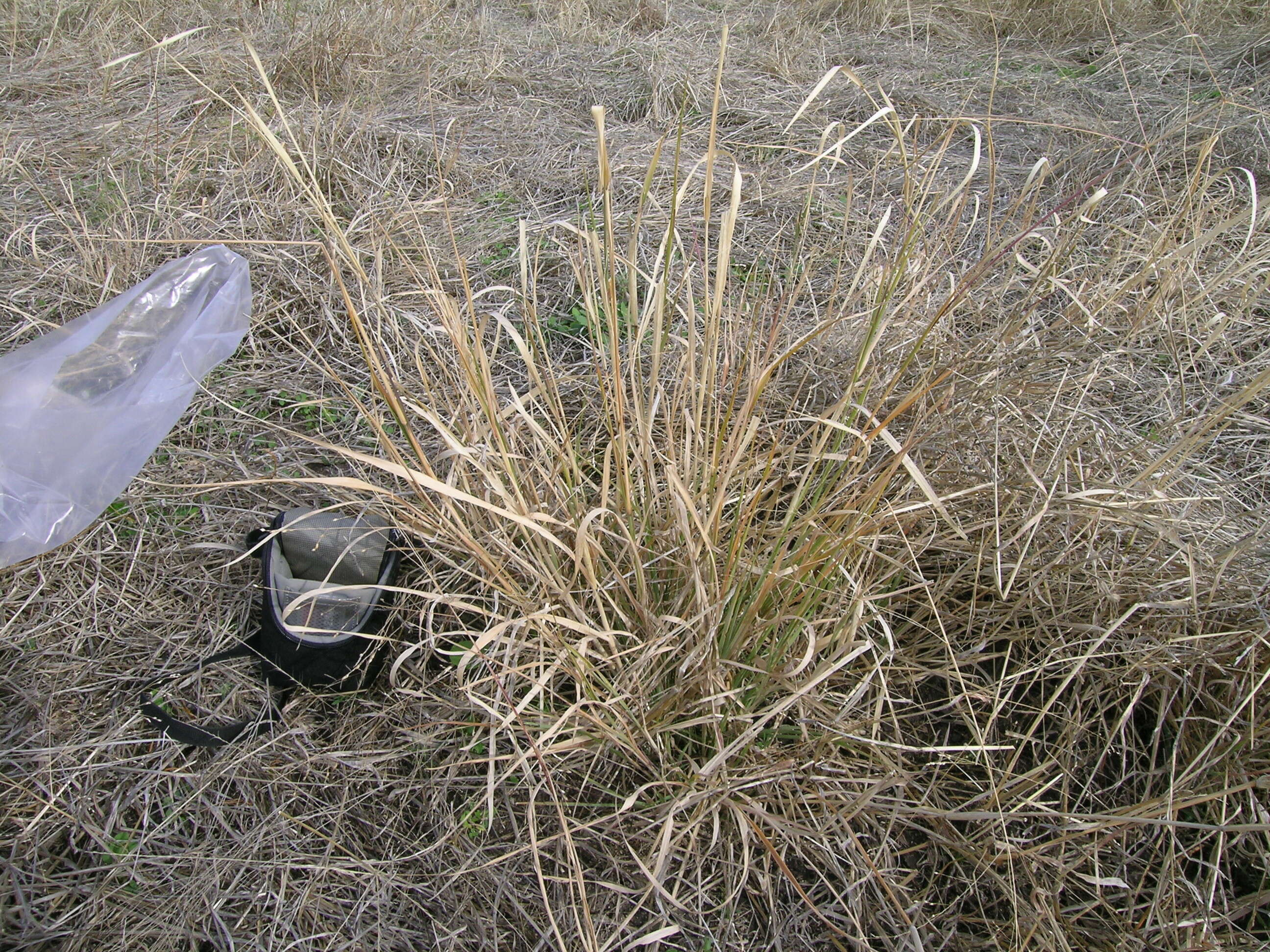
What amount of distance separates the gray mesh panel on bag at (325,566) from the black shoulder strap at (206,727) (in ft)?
0.34

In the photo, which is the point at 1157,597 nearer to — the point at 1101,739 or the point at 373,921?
the point at 1101,739

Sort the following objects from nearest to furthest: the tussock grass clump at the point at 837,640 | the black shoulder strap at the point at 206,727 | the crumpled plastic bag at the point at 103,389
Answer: the tussock grass clump at the point at 837,640 < the black shoulder strap at the point at 206,727 < the crumpled plastic bag at the point at 103,389

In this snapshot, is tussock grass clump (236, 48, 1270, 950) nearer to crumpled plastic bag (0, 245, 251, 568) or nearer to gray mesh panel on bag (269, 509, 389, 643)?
gray mesh panel on bag (269, 509, 389, 643)

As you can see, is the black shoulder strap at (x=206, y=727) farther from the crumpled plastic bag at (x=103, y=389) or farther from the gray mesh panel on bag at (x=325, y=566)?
the crumpled plastic bag at (x=103, y=389)

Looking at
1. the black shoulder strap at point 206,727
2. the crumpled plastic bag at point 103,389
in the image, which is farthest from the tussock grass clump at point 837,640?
the crumpled plastic bag at point 103,389

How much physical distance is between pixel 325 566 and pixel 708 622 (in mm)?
693

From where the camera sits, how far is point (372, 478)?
52.2 inches

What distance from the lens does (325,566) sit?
1243 millimetres

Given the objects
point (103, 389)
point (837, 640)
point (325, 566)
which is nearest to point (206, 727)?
point (325, 566)

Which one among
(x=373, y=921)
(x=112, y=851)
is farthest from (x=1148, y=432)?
(x=112, y=851)

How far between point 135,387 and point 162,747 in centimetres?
78

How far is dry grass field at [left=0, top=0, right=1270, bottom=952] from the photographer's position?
87 cm

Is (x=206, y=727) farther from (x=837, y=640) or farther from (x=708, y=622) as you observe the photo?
(x=837, y=640)

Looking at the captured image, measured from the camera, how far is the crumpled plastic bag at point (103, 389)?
132 centimetres
